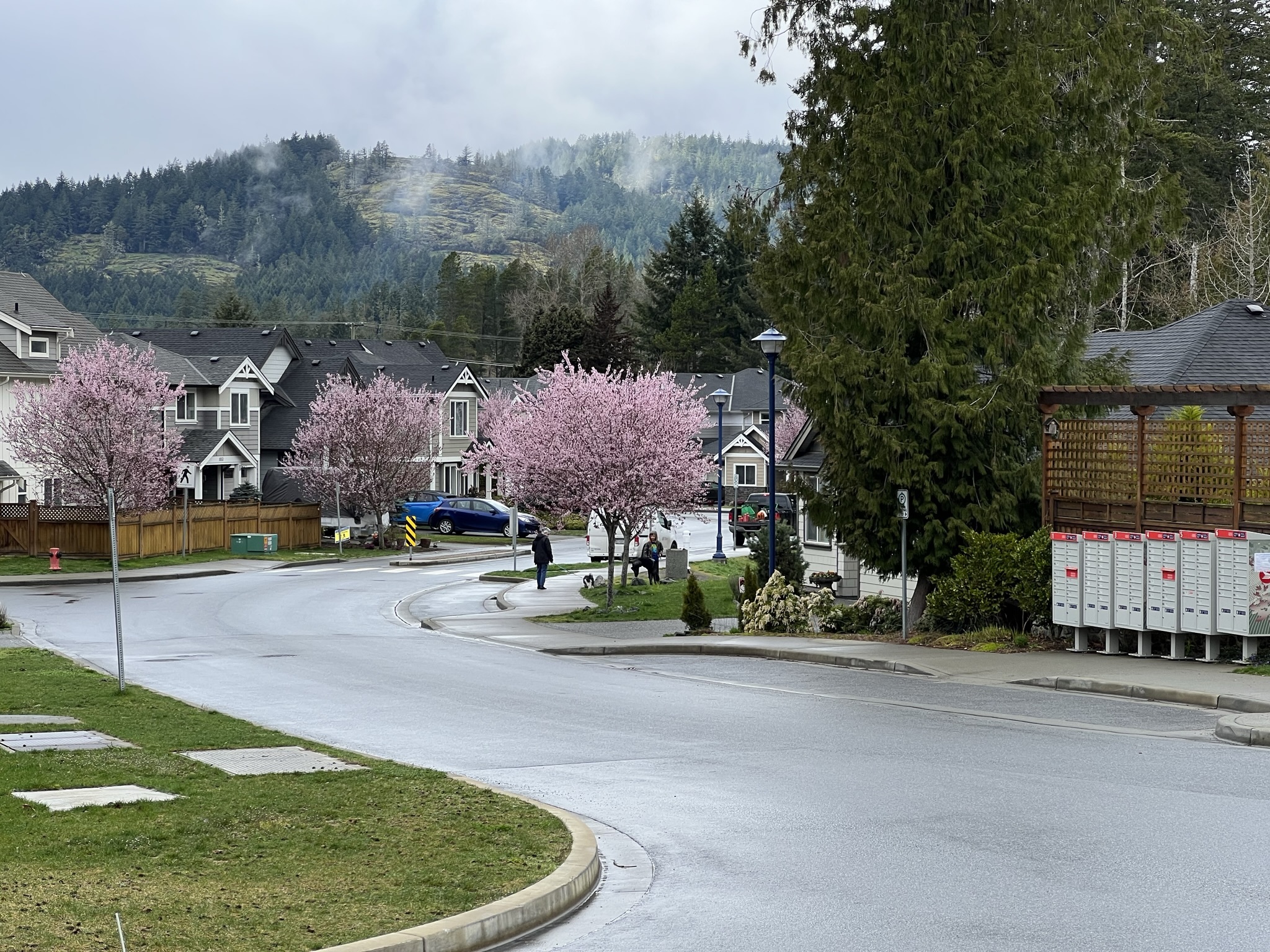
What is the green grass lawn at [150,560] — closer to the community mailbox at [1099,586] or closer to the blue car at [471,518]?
the blue car at [471,518]

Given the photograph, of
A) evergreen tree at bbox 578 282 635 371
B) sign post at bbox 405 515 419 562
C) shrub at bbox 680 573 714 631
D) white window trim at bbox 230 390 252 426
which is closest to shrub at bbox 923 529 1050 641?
shrub at bbox 680 573 714 631

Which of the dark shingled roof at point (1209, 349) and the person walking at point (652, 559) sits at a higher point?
the dark shingled roof at point (1209, 349)

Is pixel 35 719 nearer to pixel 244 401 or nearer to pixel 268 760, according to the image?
pixel 268 760

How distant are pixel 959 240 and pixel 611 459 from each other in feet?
40.4

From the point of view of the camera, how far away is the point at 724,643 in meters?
26.5

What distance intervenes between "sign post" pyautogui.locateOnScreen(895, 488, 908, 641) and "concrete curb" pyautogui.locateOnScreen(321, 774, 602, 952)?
14453 millimetres

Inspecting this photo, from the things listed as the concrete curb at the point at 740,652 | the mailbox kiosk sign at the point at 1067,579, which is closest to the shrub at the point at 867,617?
the concrete curb at the point at 740,652

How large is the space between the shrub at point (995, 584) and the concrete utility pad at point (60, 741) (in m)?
A: 13.5

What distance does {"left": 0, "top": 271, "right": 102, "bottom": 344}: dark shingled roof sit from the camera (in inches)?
2345

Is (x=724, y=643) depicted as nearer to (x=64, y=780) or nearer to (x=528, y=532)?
(x=64, y=780)

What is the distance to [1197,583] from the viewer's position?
19734 mm

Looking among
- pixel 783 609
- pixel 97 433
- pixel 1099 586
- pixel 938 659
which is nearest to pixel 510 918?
pixel 938 659

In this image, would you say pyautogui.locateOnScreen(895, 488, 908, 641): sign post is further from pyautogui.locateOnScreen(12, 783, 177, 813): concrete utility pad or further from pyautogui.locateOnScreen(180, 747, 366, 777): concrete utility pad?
pyautogui.locateOnScreen(12, 783, 177, 813): concrete utility pad

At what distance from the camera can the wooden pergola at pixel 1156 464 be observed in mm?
20609
